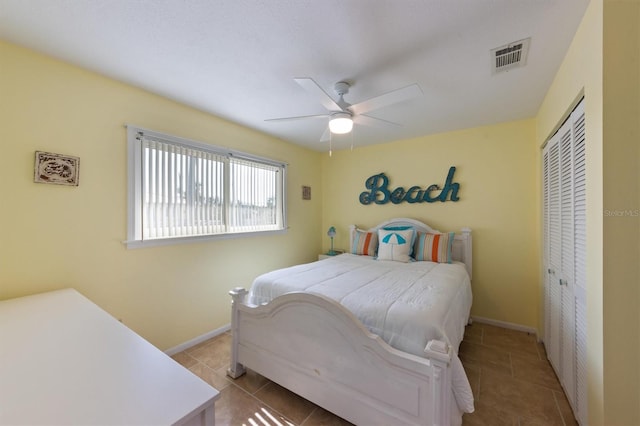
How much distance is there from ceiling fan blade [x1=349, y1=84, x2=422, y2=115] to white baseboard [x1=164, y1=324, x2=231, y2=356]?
8.54 ft

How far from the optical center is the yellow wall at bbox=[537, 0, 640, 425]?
3.72 feet

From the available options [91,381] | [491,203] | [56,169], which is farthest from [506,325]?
[56,169]

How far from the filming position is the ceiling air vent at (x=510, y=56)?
1612mm

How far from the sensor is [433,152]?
3.36 meters

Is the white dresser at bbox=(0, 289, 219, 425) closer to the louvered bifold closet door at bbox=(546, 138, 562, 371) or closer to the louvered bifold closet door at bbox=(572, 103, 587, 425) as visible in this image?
the louvered bifold closet door at bbox=(572, 103, 587, 425)

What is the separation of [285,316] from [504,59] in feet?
7.66

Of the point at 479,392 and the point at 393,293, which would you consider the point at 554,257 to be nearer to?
the point at 479,392

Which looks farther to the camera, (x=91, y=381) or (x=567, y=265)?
(x=567, y=265)

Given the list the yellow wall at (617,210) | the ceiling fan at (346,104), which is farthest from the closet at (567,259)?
the ceiling fan at (346,104)

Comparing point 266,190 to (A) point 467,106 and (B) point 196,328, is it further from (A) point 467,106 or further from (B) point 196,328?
(A) point 467,106

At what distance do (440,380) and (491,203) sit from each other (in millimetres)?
2518

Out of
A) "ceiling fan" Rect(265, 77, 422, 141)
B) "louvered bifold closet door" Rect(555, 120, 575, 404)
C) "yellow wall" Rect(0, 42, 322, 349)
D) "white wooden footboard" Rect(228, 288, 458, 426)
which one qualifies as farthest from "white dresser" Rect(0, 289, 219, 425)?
"louvered bifold closet door" Rect(555, 120, 575, 404)

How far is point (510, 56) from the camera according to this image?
5.65 ft

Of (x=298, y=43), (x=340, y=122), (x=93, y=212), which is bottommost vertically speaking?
(x=93, y=212)
